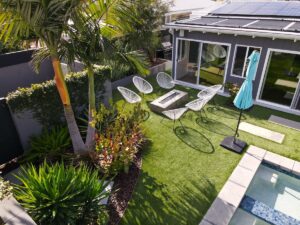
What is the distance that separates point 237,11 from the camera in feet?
43.7

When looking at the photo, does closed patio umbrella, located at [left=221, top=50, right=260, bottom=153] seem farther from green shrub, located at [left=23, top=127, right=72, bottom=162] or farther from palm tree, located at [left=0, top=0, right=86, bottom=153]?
green shrub, located at [left=23, top=127, right=72, bottom=162]

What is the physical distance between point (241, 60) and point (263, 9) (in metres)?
4.14

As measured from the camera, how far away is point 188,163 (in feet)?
24.6

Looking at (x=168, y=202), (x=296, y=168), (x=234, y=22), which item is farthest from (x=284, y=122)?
(x=168, y=202)

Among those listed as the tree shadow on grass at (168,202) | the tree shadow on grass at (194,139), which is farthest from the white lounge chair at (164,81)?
the tree shadow on grass at (168,202)

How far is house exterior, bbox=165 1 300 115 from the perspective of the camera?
9.94 m

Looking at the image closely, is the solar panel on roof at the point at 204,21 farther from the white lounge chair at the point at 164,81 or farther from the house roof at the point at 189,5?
the house roof at the point at 189,5

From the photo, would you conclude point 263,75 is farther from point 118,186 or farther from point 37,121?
point 37,121

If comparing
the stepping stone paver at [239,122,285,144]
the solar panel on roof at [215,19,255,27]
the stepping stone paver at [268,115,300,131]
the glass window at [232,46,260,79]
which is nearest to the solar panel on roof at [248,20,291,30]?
the solar panel on roof at [215,19,255,27]

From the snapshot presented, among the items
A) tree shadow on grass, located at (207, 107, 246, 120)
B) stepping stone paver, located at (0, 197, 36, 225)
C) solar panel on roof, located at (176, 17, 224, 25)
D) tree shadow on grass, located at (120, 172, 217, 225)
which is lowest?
tree shadow on grass, located at (120, 172, 217, 225)

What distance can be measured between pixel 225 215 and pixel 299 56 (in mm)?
7765

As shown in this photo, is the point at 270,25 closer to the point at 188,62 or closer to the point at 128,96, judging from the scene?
the point at 188,62

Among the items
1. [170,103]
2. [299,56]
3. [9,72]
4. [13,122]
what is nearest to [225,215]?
[170,103]

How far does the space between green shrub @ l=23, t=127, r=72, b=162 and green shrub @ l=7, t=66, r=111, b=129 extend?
0.63m
